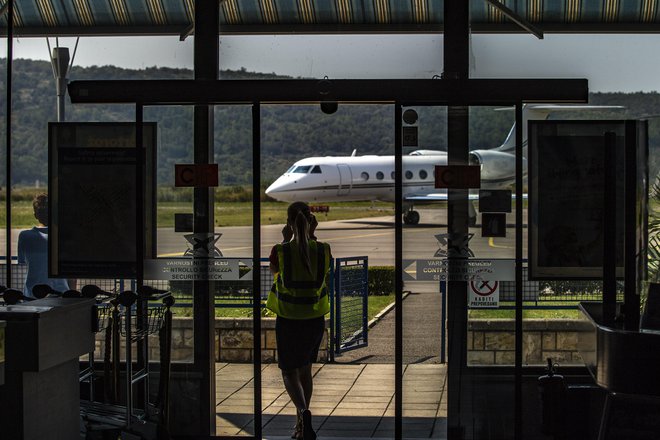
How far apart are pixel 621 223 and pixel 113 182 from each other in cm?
353

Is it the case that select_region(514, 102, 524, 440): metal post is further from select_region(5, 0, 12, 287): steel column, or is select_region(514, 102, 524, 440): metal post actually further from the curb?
the curb

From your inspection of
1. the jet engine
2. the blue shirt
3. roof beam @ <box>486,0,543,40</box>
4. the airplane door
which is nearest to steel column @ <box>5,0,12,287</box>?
the blue shirt

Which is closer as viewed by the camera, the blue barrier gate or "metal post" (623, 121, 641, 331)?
"metal post" (623, 121, 641, 331)

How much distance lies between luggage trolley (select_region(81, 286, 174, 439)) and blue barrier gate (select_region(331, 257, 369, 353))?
14.8 ft

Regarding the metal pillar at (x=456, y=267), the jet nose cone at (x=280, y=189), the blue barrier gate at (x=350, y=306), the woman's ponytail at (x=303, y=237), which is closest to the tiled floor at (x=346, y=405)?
the metal pillar at (x=456, y=267)

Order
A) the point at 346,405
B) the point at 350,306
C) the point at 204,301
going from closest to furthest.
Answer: the point at 204,301 → the point at 346,405 → the point at 350,306

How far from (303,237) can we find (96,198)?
1511 mm

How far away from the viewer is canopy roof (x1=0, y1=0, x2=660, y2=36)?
23.8ft

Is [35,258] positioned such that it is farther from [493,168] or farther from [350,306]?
[350,306]

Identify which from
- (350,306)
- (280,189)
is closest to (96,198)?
(350,306)

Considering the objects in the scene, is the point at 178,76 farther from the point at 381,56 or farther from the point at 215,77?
the point at 381,56

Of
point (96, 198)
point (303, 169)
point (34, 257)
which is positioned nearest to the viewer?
point (96, 198)

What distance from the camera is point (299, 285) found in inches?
276

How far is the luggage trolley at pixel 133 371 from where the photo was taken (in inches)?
254
